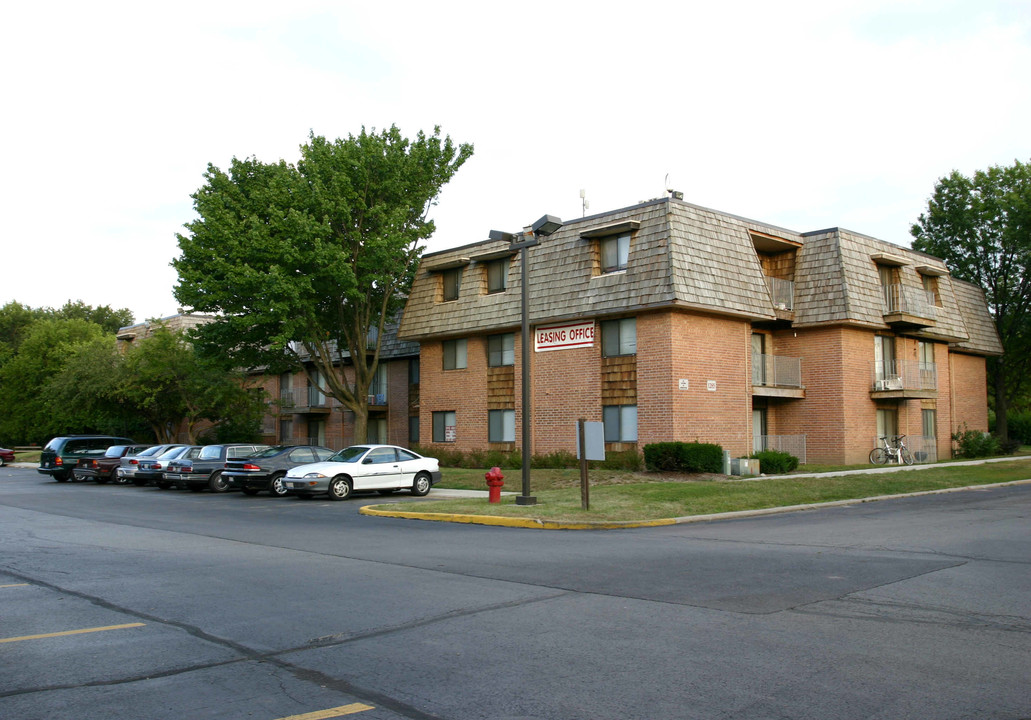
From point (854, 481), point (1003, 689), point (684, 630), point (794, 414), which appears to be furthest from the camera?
point (794, 414)

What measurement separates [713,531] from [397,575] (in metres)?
6.66

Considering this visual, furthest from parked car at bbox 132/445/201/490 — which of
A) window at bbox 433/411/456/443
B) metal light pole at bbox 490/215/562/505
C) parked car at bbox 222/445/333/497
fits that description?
metal light pole at bbox 490/215/562/505

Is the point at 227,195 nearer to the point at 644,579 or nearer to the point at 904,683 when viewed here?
the point at 644,579

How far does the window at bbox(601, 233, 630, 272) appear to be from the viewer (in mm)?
27891

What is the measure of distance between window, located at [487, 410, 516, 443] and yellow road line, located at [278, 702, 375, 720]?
26.3 metres

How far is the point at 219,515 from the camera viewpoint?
19.3 m

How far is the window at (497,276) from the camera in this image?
32062 mm

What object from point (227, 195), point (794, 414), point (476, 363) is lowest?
point (794, 414)

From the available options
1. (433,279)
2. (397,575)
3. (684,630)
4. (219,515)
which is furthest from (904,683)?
(433,279)

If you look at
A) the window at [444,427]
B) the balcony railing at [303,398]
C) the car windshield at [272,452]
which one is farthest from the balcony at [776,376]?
the balcony railing at [303,398]

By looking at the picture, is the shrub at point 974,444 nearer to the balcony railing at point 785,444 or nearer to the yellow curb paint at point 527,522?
the balcony railing at point 785,444

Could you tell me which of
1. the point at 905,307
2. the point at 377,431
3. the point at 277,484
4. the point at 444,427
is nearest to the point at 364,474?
the point at 277,484

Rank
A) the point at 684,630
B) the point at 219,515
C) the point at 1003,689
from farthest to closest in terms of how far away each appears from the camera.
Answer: the point at 219,515
the point at 684,630
the point at 1003,689

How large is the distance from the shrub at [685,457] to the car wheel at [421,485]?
6.84 m
